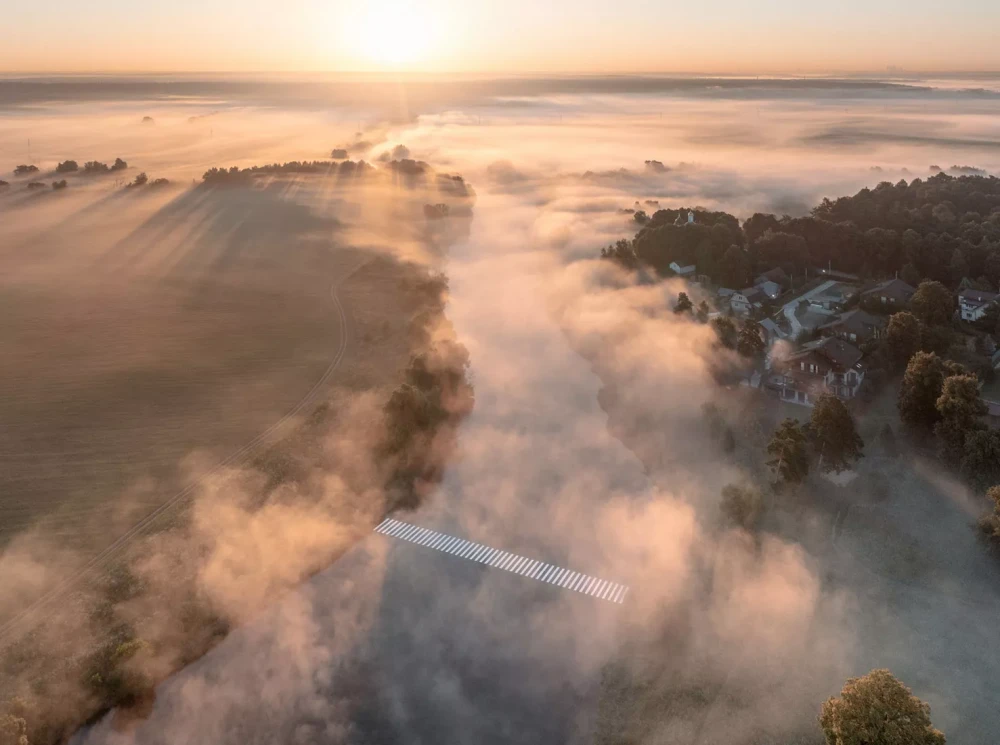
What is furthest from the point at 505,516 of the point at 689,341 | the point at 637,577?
the point at 689,341

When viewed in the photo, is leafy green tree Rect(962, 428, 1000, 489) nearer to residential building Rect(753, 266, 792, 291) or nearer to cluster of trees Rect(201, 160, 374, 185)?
residential building Rect(753, 266, 792, 291)

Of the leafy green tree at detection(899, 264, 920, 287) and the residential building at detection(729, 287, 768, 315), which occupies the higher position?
the leafy green tree at detection(899, 264, 920, 287)

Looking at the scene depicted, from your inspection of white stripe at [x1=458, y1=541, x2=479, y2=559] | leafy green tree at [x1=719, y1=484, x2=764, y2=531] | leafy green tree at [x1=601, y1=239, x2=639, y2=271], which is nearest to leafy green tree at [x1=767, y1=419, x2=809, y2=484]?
leafy green tree at [x1=719, y1=484, x2=764, y2=531]

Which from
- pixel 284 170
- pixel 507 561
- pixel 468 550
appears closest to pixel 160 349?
pixel 468 550

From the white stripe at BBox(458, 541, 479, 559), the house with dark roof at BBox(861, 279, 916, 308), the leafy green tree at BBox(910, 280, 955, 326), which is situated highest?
the leafy green tree at BBox(910, 280, 955, 326)

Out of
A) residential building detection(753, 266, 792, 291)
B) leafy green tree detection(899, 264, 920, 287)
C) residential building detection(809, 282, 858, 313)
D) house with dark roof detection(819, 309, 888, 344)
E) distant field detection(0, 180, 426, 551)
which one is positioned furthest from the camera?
residential building detection(753, 266, 792, 291)

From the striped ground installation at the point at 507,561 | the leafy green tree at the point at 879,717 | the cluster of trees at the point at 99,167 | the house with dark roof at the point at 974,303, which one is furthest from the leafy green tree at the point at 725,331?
the cluster of trees at the point at 99,167
